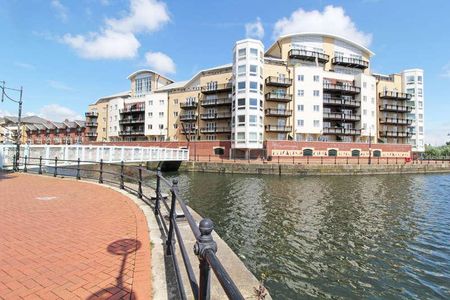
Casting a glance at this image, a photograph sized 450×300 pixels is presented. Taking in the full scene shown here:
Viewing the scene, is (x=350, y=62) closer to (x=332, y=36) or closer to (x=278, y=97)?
(x=332, y=36)

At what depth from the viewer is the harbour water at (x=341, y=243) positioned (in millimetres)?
6137

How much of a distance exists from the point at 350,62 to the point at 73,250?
57.1m

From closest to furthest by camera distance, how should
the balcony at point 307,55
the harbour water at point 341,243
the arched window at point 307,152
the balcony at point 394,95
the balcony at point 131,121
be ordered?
the harbour water at point 341,243, the arched window at point 307,152, the balcony at point 307,55, the balcony at point 394,95, the balcony at point 131,121

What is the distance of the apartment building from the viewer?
41500 mm

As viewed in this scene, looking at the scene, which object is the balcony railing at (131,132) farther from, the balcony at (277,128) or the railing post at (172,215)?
the railing post at (172,215)

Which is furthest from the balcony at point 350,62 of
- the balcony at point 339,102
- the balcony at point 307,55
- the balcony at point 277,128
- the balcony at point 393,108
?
the balcony at point 277,128

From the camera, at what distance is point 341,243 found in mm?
8680

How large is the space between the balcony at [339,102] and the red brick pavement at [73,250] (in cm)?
4574

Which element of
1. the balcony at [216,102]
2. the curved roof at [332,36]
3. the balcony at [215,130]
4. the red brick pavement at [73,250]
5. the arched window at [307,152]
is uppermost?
the curved roof at [332,36]

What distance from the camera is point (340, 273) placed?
6.69 m

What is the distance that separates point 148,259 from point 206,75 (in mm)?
49194

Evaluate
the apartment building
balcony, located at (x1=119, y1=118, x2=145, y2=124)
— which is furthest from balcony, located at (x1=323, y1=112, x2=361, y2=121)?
balcony, located at (x1=119, y1=118, x2=145, y2=124)

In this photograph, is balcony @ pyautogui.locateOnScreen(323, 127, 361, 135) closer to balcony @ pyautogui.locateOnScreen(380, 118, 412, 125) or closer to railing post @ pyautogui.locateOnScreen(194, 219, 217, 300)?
balcony @ pyautogui.locateOnScreen(380, 118, 412, 125)

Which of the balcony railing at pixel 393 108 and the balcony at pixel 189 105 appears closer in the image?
the balcony at pixel 189 105
